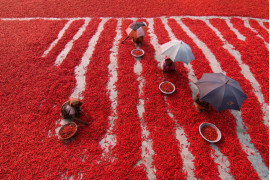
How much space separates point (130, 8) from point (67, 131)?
36.5 feet

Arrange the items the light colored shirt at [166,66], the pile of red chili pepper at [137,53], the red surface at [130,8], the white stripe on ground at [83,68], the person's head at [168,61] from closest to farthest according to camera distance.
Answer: the white stripe on ground at [83,68]
the person's head at [168,61]
the light colored shirt at [166,66]
the pile of red chili pepper at [137,53]
the red surface at [130,8]

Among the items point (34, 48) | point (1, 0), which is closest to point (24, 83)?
point (34, 48)

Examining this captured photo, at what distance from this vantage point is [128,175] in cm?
356

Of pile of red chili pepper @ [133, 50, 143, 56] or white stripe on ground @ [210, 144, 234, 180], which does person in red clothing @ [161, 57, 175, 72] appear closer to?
pile of red chili pepper @ [133, 50, 143, 56]

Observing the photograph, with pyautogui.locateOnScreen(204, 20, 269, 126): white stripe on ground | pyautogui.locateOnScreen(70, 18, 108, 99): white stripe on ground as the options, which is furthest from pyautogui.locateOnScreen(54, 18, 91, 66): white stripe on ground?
pyautogui.locateOnScreen(204, 20, 269, 126): white stripe on ground

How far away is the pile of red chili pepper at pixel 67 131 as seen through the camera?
410 cm

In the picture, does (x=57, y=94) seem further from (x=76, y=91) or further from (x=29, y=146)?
(x=29, y=146)

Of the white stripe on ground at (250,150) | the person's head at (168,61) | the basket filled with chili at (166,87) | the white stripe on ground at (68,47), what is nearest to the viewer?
the white stripe on ground at (250,150)

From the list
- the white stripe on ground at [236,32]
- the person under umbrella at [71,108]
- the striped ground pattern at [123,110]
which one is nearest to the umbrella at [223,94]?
the striped ground pattern at [123,110]

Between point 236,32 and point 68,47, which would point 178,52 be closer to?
point 68,47

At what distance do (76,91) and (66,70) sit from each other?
1.46 metres

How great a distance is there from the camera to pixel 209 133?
4.23 metres

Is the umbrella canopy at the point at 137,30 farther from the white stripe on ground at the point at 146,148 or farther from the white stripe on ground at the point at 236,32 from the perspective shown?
the white stripe on ground at the point at 236,32

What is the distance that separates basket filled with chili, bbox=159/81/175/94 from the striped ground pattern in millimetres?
168
